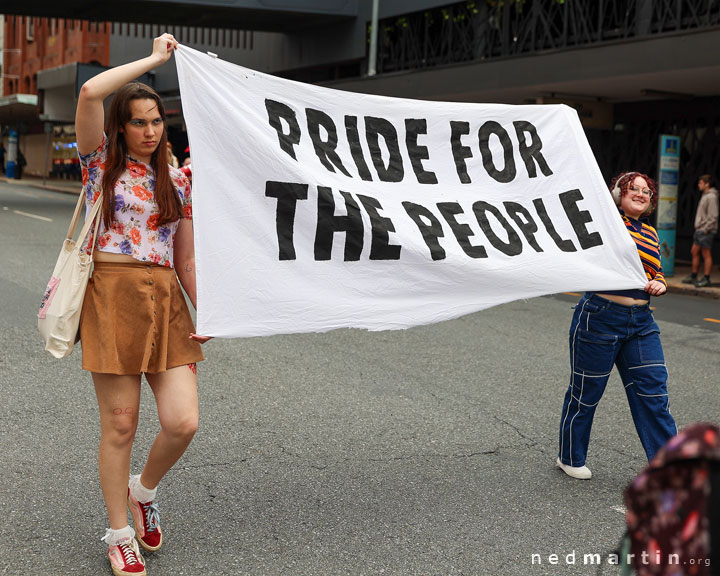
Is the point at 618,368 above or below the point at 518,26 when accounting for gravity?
below

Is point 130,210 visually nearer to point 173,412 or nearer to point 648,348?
point 173,412

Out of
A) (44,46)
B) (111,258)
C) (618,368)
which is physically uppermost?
(44,46)

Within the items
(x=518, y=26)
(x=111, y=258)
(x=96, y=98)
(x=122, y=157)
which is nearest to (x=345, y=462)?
(x=111, y=258)

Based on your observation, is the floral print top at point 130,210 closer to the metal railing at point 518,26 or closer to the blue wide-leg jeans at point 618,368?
the blue wide-leg jeans at point 618,368

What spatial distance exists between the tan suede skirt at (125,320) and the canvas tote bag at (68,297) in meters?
0.06

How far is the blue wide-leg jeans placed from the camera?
4527 millimetres

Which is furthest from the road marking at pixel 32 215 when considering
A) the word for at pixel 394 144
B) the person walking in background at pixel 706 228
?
the word for at pixel 394 144

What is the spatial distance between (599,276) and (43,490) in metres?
3.00

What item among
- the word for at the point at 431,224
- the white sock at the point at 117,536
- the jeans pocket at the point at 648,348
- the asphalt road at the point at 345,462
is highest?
the word for at the point at 431,224

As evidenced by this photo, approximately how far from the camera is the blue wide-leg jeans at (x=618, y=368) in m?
4.53

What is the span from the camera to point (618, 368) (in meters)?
4.62

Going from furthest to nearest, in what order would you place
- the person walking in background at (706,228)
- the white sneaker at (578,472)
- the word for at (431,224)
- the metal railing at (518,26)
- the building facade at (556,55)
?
the metal railing at (518,26) → the building facade at (556,55) → the person walking in background at (706,228) → the white sneaker at (578,472) → the word for at (431,224)

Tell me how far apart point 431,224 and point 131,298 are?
156cm

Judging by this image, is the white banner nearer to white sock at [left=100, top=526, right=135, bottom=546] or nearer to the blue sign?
white sock at [left=100, top=526, right=135, bottom=546]
